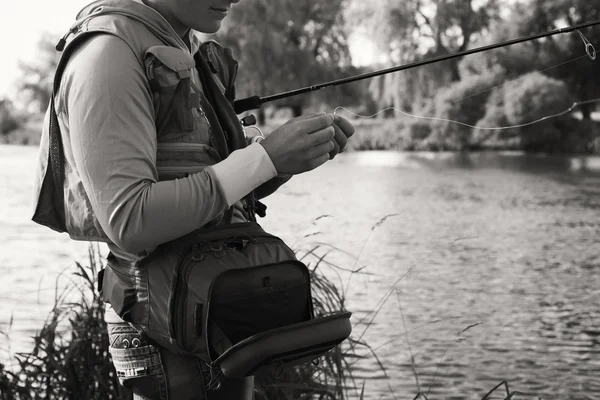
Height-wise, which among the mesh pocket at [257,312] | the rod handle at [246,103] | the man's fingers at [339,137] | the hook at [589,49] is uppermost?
the hook at [589,49]

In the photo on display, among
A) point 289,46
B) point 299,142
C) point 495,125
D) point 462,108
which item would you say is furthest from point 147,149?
point 289,46

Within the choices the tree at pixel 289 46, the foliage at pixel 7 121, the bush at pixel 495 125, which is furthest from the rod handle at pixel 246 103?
the foliage at pixel 7 121

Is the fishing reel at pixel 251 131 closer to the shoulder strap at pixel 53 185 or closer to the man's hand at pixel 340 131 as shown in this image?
the man's hand at pixel 340 131

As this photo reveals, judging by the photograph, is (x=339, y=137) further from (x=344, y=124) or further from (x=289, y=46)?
(x=289, y=46)

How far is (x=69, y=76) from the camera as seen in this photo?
1.32m

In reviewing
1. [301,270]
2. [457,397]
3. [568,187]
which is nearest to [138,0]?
[301,270]

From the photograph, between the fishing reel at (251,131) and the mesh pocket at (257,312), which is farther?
the fishing reel at (251,131)

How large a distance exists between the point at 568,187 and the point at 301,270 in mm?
13893

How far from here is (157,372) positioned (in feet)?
4.77

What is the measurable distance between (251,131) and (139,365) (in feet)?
1.70

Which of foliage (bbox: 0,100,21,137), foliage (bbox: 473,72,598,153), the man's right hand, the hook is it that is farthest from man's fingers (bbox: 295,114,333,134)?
foliage (bbox: 0,100,21,137)

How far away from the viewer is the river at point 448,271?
4922 millimetres

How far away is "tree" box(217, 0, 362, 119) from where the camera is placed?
2619 centimetres

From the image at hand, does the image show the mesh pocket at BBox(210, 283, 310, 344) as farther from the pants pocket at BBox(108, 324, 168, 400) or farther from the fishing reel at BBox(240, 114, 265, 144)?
the fishing reel at BBox(240, 114, 265, 144)
